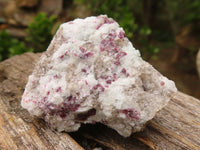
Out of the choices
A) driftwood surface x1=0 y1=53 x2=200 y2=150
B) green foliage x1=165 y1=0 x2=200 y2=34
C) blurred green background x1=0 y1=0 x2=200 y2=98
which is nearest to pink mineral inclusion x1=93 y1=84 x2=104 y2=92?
driftwood surface x1=0 y1=53 x2=200 y2=150

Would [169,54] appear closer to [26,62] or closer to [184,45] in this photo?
[184,45]

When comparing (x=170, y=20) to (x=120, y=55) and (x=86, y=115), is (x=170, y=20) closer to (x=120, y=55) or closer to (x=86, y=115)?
(x=120, y=55)

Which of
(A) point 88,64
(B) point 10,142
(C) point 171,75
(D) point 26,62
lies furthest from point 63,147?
(C) point 171,75

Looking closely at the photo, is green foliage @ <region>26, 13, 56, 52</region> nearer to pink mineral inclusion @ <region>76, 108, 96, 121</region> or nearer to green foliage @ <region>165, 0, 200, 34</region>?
pink mineral inclusion @ <region>76, 108, 96, 121</region>

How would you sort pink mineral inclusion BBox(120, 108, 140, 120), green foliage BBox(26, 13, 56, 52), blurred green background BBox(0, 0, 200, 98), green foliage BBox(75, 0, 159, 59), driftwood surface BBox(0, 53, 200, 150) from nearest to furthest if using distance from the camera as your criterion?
1. pink mineral inclusion BBox(120, 108, 140, 120)
2. driftwood surface BBox(0, 53, 200, 150)
3. green foliage BBox(75, 0, 159, 59)
4. green foliage BBox(26, 13, 56, 52)
5. blurred green background BBox(0, 0, 200, 98)

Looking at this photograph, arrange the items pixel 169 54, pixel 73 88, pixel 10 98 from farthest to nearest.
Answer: pixel 169 54
pixel 10 98
pixel 73 88

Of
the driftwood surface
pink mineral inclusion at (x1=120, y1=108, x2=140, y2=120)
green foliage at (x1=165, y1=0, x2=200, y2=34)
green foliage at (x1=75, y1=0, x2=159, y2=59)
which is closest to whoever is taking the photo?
pink mineral inclusion at (x1=120, y1=108, x2=140, y2=120)

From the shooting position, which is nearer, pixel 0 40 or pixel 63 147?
pixel 63 147
